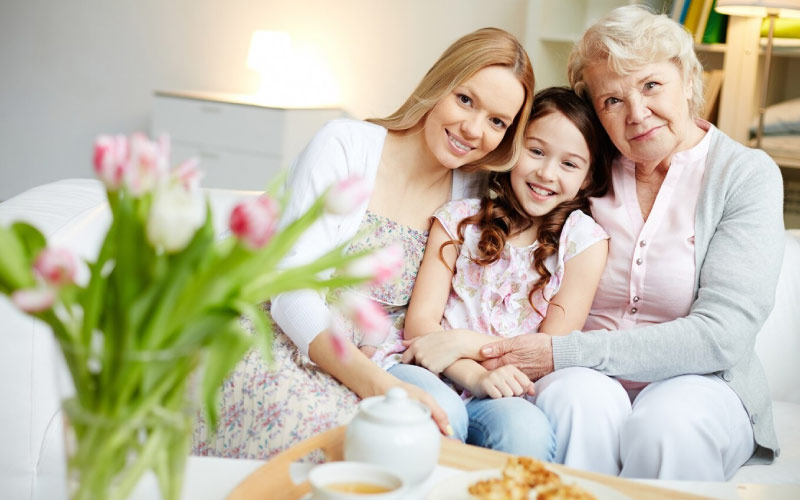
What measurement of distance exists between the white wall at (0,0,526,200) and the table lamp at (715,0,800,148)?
1.39m

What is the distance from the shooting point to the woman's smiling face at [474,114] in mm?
1831

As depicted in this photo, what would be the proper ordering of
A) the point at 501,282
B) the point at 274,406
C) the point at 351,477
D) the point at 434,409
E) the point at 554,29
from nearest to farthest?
the point at 351,477, the point at 434,409, the point at 274,406, the point at 501,282, the point at 554,29

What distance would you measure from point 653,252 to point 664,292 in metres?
0.09

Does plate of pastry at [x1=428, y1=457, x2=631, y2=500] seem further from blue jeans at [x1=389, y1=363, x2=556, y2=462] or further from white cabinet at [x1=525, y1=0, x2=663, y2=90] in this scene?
white cabinet at [x1=525, y1=0, x2=663, y2=90]

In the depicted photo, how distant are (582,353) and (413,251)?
0.43m

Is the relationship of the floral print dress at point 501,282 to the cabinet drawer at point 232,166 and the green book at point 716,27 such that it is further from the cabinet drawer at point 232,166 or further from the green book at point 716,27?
the cabinet drawer at point 232,166

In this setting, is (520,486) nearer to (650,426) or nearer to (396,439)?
(396,439)

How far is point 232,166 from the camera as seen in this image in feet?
14.2

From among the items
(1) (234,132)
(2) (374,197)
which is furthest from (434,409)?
(1) (234,132)

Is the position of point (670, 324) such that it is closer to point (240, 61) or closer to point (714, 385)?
point (714, 385)

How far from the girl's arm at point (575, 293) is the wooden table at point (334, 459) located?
0.56 metres

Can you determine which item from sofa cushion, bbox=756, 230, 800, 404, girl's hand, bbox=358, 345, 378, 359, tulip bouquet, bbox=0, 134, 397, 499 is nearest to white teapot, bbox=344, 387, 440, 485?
tulip bouquet, bbox=0, 134, 397, 499

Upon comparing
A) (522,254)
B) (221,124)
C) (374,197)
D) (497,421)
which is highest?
(374,197)

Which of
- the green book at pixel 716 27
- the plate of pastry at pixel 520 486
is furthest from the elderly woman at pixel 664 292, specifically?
the green book at pixel 716 27
